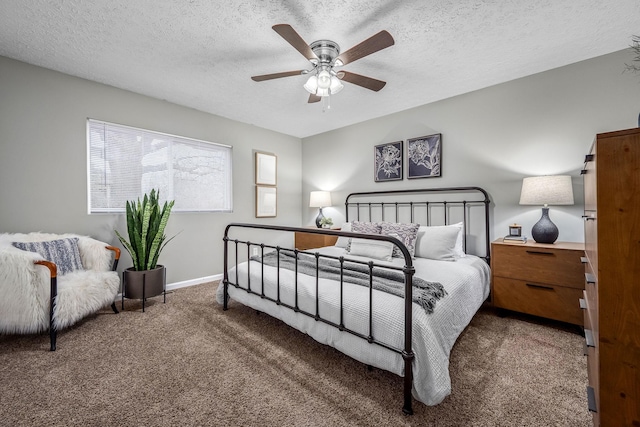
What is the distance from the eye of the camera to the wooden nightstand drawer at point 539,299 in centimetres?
222

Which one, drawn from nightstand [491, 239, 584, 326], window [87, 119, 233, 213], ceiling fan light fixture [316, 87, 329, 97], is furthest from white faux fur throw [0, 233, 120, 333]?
nightstand [491, 239, 584, 326]

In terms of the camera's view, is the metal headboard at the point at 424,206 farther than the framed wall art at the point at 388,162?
No

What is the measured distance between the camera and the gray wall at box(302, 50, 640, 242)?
2391 millimetres

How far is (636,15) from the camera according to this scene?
74.8 inches

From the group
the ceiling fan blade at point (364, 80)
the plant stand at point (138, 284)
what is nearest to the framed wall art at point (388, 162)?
the ceiling fan blade at point (364, 80)

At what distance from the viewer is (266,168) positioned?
177 inches

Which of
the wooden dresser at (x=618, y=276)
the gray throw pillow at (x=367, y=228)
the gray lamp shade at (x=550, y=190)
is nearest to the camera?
the wooden dresser at (x=618, y=276)

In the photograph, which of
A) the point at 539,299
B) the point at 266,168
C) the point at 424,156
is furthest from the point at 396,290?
the point at 266,168

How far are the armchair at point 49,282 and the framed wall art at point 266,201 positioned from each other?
2.20 m

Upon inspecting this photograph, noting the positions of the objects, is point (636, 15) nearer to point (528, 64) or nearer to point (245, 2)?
point (528, 64)

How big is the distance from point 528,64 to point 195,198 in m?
4.09

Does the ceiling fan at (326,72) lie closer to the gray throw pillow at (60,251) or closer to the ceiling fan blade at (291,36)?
the ceiling fan blade at (291,36)

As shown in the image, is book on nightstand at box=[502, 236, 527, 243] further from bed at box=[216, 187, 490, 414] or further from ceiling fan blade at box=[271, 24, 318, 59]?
ceiling fan blade at box=[271, 24, 318, 59]

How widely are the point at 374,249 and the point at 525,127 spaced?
2.04 meters
